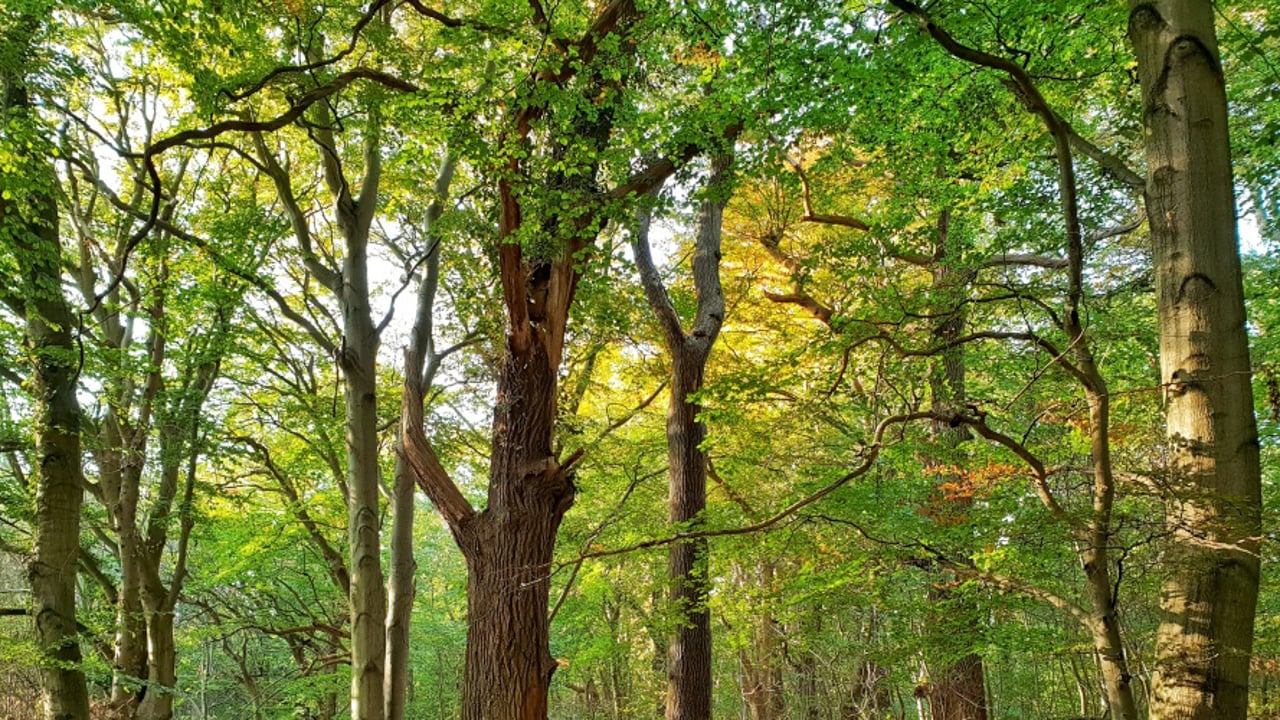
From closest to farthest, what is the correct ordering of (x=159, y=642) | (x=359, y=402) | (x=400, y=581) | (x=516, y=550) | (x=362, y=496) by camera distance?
(x=516, y=550) < (x=362, y=496) < (x=359, y=402) < (x=400, y=581) < (x=159, y=642)

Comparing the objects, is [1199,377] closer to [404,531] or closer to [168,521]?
[404,531]

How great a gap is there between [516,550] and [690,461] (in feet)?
8.07

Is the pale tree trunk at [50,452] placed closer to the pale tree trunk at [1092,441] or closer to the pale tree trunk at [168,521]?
the pale tree trunk at [168,521]

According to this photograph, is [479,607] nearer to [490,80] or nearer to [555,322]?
[555,322]

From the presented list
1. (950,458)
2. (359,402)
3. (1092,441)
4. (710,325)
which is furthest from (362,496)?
(1092,441)

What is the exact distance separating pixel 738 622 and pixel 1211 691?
5217mm

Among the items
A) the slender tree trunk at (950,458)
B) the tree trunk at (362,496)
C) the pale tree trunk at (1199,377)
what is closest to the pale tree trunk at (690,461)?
the slender tree trunk at (950,458)

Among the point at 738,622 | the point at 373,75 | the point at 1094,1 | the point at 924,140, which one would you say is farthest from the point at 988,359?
the point at 373,75

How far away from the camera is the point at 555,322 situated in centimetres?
425

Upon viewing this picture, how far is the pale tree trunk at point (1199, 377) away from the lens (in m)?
1.97

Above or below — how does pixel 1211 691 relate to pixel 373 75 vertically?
below

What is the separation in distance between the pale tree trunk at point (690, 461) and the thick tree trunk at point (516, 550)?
4.52ft

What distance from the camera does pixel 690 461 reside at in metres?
5.96

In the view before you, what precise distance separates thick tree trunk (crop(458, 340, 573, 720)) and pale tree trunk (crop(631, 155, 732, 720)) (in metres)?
1.38
